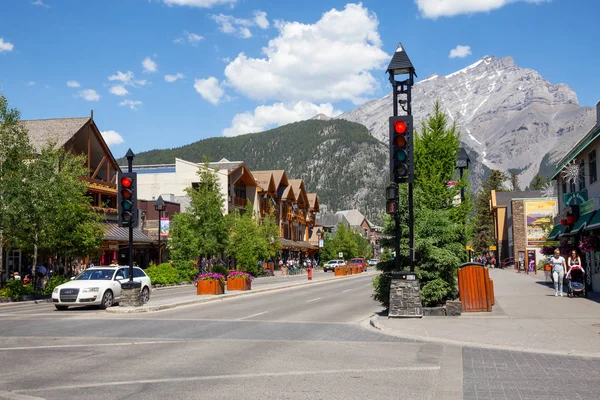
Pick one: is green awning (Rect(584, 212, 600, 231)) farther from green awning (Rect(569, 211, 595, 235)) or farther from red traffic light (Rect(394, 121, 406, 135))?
red traffic light (Rect(394, 121, 406, 135))

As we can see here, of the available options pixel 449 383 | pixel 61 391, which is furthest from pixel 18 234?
pixel 449 383

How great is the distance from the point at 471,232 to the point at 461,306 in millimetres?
2674

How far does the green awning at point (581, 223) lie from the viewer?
2589 centimetres

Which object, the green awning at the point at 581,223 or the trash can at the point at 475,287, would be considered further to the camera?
the green awning at the point at 581,223

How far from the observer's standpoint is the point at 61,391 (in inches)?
303

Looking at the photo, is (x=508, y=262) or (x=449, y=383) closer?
(x=449, y=383)

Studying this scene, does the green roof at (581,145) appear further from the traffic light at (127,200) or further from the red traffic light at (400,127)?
the traffic light at (127,200)

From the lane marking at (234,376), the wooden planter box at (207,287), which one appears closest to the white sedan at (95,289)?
the wooden planter box at (207,287)

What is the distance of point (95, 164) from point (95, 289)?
3241 cm

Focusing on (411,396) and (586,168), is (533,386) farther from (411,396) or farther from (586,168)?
(586,168)

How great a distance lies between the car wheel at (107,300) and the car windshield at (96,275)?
2.41ft

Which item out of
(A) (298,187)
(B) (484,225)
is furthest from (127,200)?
(B) (484,225)

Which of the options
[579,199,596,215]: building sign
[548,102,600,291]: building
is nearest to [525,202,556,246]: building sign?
[548,102,600,291]: building

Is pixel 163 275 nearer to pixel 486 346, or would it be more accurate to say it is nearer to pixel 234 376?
pixel 486 346
